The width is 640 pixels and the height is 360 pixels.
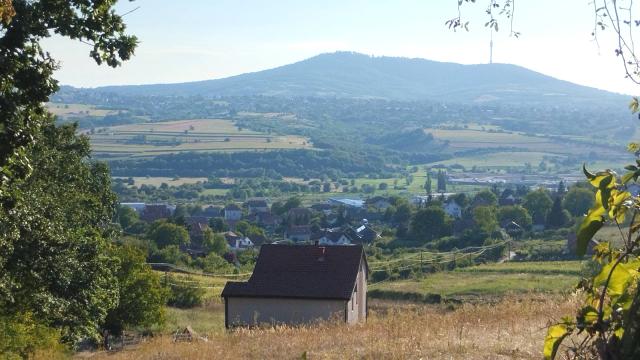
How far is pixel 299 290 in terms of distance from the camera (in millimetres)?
26484

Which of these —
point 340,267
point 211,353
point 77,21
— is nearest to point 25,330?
point 211,353

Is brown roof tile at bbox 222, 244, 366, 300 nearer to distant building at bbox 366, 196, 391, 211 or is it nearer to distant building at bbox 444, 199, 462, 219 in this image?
distant building at bbox 444, 199, 462, 219

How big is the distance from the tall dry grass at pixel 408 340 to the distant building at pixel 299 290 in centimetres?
1404

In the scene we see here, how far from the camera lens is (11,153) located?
862 centimetres

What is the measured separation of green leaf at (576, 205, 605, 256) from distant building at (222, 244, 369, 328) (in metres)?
22.6

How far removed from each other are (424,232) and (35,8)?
263 feet

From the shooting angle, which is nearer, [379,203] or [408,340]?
[408,340]

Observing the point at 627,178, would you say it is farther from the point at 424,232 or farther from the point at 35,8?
the point at 424,232

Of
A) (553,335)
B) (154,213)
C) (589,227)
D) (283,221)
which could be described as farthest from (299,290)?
(283,221)

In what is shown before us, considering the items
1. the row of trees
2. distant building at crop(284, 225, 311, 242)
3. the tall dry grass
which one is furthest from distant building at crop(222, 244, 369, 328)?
distant building at crop(284, 225, 311, 242)

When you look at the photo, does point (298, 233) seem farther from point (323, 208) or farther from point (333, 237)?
point (323, 208)

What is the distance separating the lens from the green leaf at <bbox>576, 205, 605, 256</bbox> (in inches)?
Answer: 118

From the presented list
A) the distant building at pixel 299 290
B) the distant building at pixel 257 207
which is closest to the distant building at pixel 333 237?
the distant building at pixel 257 207

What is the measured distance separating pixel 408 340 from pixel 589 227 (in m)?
5.97
